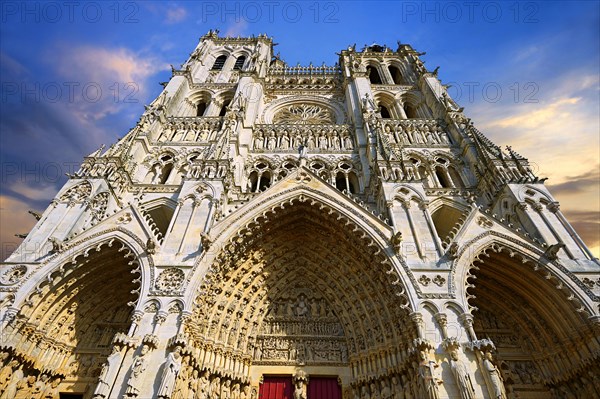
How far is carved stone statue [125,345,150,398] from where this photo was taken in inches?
263

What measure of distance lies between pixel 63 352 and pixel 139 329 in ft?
12.0

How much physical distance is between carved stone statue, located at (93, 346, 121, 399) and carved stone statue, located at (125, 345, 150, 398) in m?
0.40

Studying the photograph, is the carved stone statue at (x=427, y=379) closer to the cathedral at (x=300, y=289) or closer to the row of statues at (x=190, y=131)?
the cathedral at (x=300, y=289)

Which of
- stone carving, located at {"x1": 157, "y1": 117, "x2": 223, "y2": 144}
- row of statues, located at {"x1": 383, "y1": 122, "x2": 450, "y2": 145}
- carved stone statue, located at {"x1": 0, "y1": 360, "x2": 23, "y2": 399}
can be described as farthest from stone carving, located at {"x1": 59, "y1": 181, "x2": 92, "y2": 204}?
row of statues, located at {"x1": 383, "y1": 122, "x2": 450, "y2": 145}

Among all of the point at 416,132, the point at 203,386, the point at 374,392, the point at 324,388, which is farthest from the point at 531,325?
the point at 416,132

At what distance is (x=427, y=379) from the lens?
691cm

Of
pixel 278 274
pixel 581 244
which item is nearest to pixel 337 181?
pixel 278 274

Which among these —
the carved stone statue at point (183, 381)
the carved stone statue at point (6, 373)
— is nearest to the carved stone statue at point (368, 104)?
the carved stone statue at point (183, 381)

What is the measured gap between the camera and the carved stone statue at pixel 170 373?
665cm

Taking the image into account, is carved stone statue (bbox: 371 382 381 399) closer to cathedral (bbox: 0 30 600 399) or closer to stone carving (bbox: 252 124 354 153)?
cathedral (bbox: 0 30 600 399)

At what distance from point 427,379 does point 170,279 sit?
6709 millimetres

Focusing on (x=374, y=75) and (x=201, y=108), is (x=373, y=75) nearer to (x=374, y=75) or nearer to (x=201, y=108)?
(x=374, y=75)

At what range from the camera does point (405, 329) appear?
328 inches

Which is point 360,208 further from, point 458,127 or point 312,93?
point 312,93
